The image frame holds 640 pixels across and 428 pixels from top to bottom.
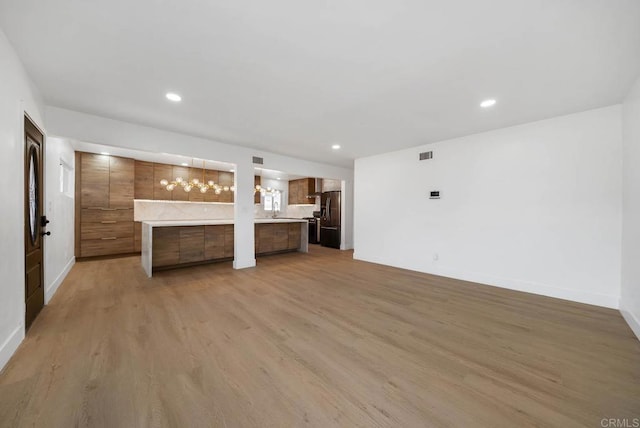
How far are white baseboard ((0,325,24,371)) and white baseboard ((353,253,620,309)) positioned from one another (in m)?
5.45

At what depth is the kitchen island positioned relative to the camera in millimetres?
4570

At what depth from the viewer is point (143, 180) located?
251 inches

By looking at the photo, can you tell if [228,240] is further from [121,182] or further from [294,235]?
[121,182]

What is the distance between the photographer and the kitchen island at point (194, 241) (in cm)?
457

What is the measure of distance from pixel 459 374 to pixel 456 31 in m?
2.55

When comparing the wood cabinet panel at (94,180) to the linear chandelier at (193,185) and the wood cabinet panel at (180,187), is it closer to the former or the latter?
the linear chandelier at (193,185)

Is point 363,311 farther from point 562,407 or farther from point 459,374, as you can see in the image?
point 562,407

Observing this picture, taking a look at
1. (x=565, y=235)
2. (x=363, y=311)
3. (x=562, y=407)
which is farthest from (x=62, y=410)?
(x=565, y=235)

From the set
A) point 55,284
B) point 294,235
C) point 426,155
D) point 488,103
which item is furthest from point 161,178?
point 488,103

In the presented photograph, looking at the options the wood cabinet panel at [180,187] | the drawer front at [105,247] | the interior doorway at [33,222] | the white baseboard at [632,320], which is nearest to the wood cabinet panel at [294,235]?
the wood cabinet panel at [180,187]

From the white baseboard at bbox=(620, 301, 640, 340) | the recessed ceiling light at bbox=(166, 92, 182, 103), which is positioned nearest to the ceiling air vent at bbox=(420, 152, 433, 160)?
the white baseboard at bbox=(620, 301, 640, 340)

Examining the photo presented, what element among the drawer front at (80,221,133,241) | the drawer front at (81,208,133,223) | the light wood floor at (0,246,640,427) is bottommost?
the light wood floor at (0,246,640,427)

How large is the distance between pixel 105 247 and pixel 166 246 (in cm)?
241

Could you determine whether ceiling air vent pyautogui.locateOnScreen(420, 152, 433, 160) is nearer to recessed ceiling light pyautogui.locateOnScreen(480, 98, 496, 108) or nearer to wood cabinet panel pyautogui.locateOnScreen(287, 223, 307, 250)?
recessed ceiling light pyautogui.locateOnScreen(480, 98, 496, 108)
